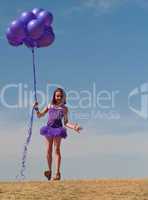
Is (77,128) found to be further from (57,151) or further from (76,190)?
(76,190)

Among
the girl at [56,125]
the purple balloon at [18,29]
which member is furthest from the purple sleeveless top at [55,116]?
the purple balloon at [18,29]

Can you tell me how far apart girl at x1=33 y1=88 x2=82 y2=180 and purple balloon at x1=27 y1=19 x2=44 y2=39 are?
1.84 metres

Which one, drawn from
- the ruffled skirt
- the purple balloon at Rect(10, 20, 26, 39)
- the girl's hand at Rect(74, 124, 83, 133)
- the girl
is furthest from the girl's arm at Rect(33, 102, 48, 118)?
the purple balloon at Rect(10, 20, 26, 39)

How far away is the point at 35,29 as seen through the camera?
14375 mm

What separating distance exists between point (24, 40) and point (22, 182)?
4.74 metres

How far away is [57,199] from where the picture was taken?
1041 centimetres

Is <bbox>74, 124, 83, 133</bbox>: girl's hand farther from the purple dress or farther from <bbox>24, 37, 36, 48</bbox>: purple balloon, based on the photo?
<bbox>24, 37, 36, 48</bbox>: purple balloon

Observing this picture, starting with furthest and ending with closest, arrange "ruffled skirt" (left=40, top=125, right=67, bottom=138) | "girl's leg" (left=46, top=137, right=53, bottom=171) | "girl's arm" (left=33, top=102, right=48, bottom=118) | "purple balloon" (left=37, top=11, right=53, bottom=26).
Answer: "purple balloon" (left=37, top=11, right=53, bottom=26) → "girl's arm" (left=33, top=102, right=48, bottom=118) → "girl's leg" (left=46, top=137, right=53, bottom=171) → "ruffled skirt" (left=40, top=125, right=67, bottom=138)

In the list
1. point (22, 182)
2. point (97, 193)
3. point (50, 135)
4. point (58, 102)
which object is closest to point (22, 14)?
point (58, 102)

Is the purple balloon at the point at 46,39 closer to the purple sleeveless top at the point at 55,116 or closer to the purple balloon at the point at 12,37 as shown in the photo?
the purple balloon at the point at 12,37

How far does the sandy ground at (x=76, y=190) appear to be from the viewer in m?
10.7

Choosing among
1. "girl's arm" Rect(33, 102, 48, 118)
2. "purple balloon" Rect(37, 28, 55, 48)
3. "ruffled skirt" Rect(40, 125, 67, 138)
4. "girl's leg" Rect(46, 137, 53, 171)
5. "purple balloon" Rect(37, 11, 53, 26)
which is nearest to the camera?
"ruffled skirt" Rect(40, 125, 67, 138)

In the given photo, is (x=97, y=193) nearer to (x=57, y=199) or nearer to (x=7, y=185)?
(x=57, y=199)

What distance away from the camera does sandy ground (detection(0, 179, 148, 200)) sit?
1069cm
